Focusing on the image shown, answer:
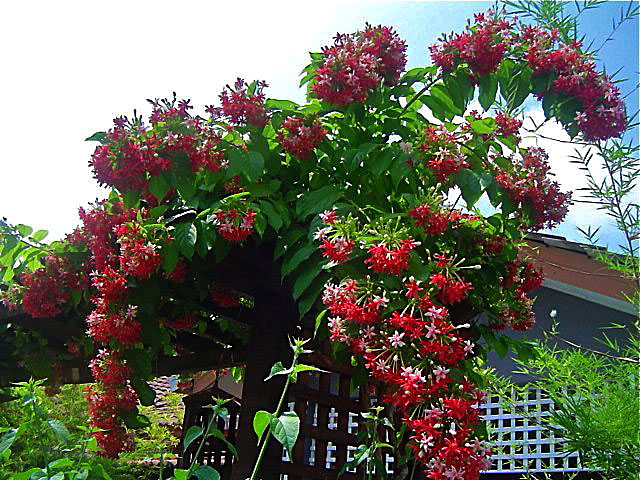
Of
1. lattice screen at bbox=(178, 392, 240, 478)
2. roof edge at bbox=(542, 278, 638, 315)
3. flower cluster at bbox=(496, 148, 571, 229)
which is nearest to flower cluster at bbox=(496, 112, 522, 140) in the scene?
flower cluster at bbox=(496, 148, 571, 229)

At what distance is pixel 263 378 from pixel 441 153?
39.1 inches

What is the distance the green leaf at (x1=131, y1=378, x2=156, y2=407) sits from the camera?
2113 millimetres

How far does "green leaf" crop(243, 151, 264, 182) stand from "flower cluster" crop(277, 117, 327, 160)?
11cm

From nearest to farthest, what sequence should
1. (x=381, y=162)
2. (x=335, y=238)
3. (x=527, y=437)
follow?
(x=335, y=238) → (x=381, y=162) → (x=527, y=437)

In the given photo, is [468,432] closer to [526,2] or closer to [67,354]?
[526,2]

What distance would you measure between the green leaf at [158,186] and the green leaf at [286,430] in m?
1.13

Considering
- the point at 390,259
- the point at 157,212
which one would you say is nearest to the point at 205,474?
the point at 390,259

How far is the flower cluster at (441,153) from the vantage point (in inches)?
77.3

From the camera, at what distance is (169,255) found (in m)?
2.03

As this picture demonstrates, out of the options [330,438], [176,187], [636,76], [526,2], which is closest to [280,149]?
[176,187]

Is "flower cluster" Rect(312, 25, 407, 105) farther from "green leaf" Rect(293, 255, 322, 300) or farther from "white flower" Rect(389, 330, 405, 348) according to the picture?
"white flower" Rect(389, 330, 405, 348)

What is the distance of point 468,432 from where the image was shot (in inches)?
54.7

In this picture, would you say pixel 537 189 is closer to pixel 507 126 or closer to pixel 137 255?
pixel 507 126

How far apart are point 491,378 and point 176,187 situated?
1354 millimetres
